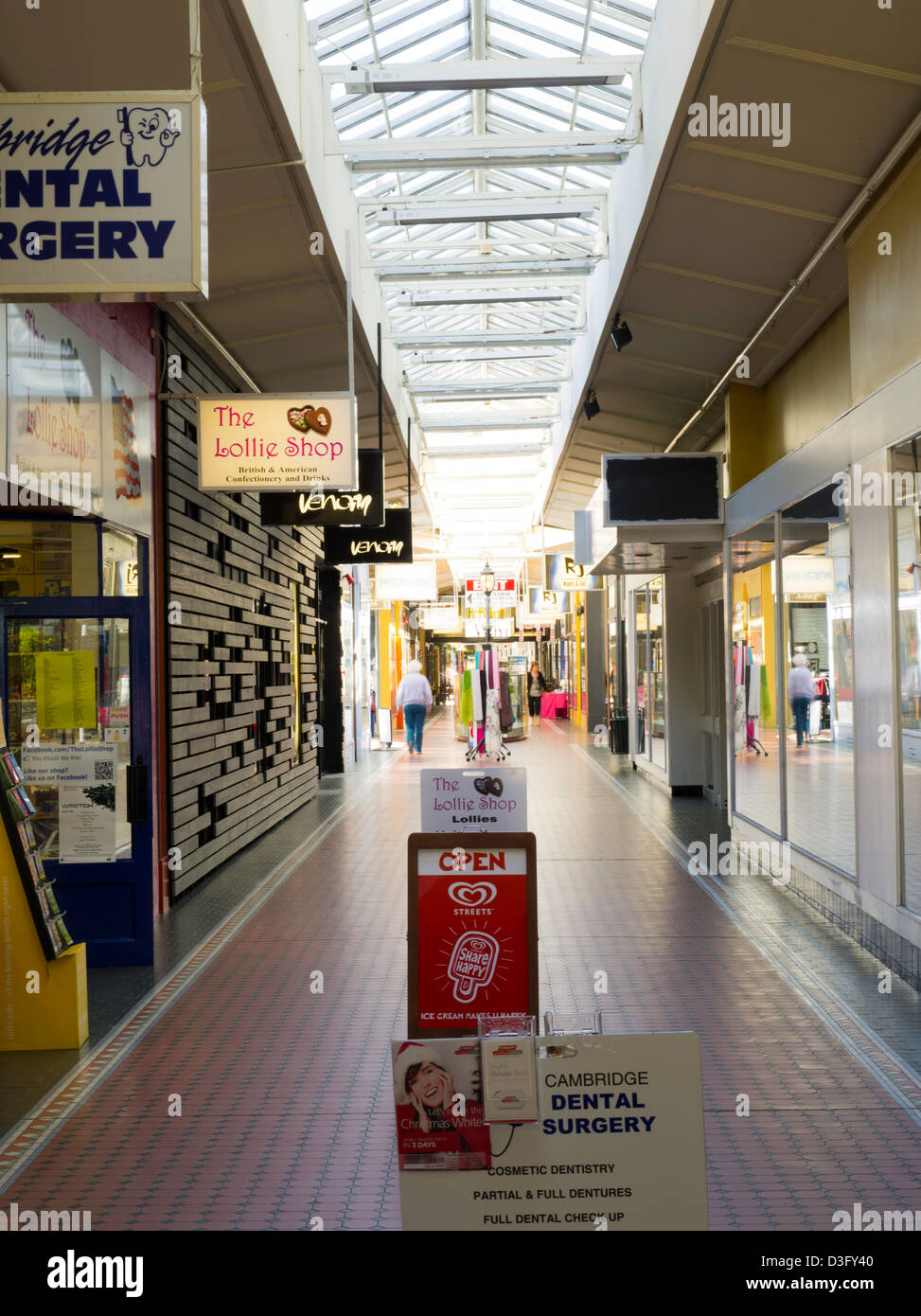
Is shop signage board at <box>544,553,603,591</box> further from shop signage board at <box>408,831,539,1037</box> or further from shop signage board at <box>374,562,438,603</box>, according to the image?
shop signage board at <box>408,831,539,1037</box>

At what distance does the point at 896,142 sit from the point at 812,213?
989 millimetres

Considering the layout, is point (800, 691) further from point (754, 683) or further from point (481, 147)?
point (481, 147)

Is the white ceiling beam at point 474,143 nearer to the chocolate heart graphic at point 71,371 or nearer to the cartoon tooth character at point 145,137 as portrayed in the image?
the chocolate heart graphic at point 71,371

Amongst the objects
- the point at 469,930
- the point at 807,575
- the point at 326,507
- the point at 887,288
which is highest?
the point at 887,288

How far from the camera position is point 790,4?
4.81m

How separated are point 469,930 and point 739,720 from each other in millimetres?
6075

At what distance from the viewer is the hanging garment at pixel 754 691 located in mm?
9180

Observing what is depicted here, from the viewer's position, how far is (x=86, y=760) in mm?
6367

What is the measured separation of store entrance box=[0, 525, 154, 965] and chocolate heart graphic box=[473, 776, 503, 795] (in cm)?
209

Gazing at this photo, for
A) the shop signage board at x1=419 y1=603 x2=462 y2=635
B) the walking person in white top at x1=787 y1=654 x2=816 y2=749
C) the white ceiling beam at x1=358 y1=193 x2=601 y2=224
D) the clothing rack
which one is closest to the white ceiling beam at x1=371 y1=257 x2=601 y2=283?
the white ceiling beam at x1=358 y1=193 x2=601 y2=224

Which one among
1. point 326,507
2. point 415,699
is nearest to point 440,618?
point 415,699

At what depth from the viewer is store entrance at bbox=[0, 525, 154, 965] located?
638 cm

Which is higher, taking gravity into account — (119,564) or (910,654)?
(119,564)

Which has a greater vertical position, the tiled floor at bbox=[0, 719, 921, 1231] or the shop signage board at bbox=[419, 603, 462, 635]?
the shop signage board at bbox=[419, 603, 462, 635]
